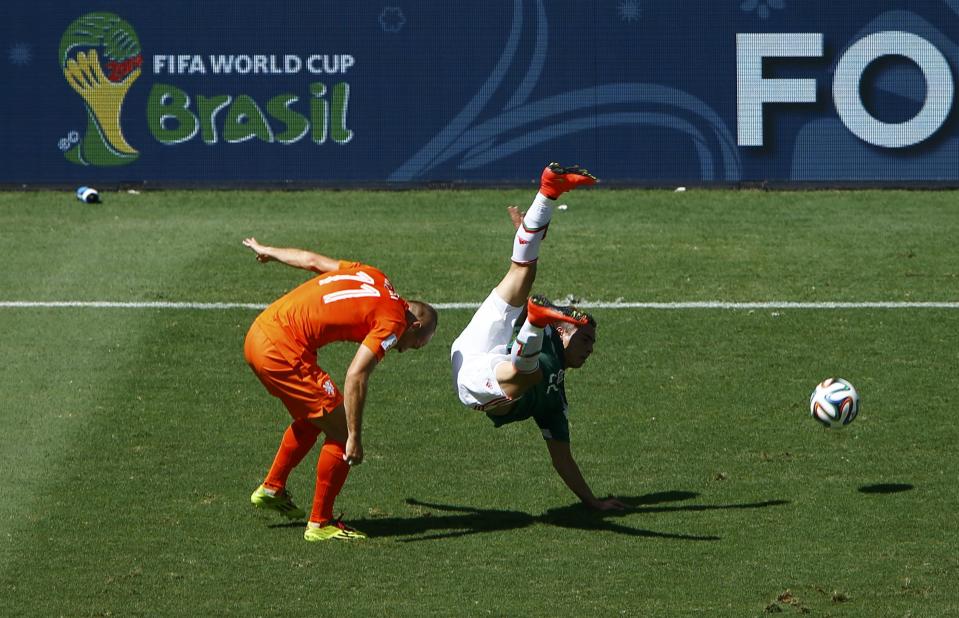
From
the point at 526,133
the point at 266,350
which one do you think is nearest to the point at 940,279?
the point at 526,133

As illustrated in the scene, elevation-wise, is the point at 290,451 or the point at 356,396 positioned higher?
the point at 356,396

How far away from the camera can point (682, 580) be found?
9359mm

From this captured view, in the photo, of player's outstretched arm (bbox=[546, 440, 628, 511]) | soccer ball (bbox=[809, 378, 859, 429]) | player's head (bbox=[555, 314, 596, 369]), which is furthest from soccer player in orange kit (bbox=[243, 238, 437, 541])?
soccer ball (bbox=[809, 378, 859, 429])

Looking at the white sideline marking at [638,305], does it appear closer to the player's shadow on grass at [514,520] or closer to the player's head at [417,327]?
the player's shadow on grass at [514,520]

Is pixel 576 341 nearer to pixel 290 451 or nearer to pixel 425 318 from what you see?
pixel 425 318

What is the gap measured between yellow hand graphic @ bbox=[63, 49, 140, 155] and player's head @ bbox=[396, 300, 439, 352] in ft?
42.6

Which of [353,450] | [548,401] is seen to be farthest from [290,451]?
[548,401]

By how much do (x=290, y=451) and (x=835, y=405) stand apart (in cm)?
421

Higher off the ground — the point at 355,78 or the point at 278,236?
the point at 355,78

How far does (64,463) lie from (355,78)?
36.4 feet

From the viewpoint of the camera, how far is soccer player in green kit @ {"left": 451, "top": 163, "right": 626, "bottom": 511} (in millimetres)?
10102

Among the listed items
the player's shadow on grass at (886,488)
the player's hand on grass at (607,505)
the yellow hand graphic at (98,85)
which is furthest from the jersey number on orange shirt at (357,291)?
the yellow hand graphic at (98,85)

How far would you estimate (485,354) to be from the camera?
1034cm

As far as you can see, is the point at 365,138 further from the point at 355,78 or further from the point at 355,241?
the point at 355,241
